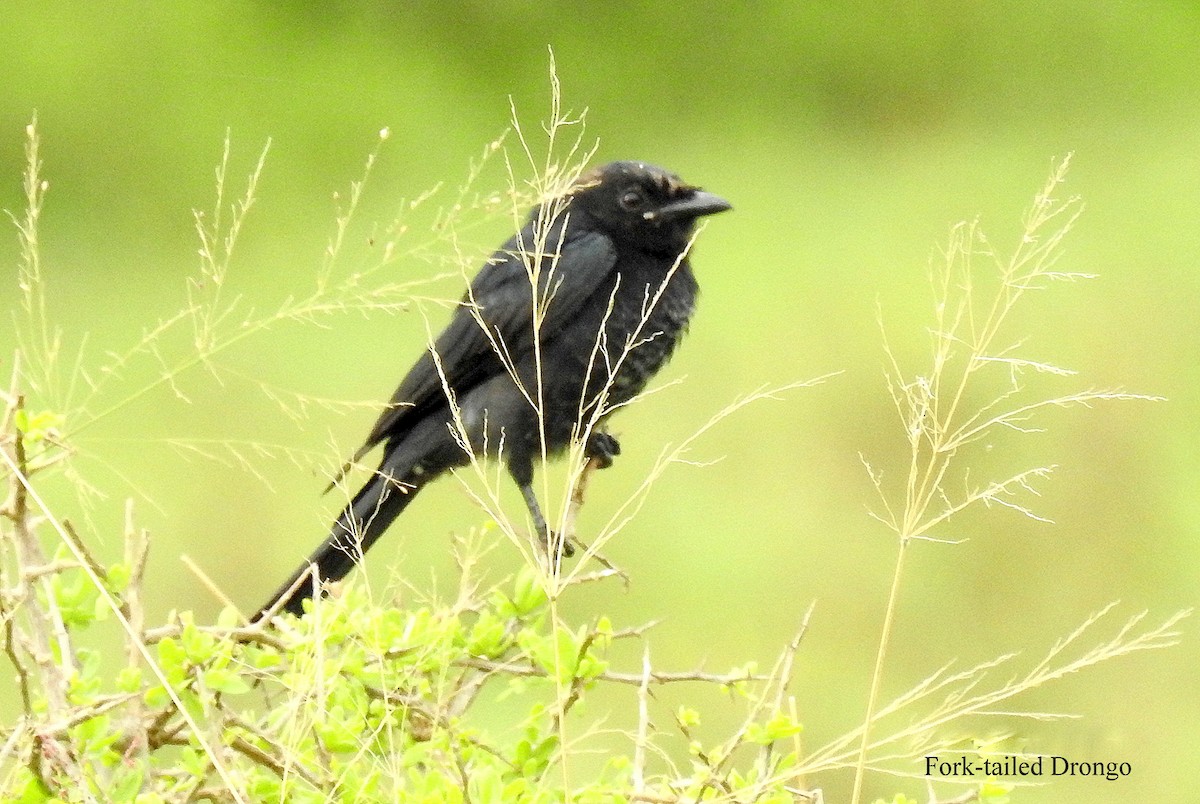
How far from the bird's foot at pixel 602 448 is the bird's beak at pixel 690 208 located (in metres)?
0.51

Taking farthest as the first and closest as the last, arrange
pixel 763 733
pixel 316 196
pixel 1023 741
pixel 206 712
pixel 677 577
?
pixel 316 196, pixel 677 577, pixel 1023 741, pixel 763 733, pixel 206 712

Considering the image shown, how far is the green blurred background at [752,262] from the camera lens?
4.45 metres

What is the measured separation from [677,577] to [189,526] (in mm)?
1660

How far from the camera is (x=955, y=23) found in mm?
6480

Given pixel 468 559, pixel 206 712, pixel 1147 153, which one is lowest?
pixel 206 712

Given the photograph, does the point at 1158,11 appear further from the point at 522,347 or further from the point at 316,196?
the point at 522,347

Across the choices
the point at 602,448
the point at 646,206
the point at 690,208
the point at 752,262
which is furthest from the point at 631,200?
the point at 752,262

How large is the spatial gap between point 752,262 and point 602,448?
2.70m

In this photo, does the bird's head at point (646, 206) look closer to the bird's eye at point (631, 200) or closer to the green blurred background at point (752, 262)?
the bird's eye at point (631, 200)

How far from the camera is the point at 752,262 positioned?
5.69 m

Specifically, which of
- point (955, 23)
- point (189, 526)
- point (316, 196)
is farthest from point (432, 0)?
point (189, 526)

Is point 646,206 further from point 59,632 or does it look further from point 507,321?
point 59,632

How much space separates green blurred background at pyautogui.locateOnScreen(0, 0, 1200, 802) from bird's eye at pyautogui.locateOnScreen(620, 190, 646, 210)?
87cm

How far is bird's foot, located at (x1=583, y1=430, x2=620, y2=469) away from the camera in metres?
3.05
